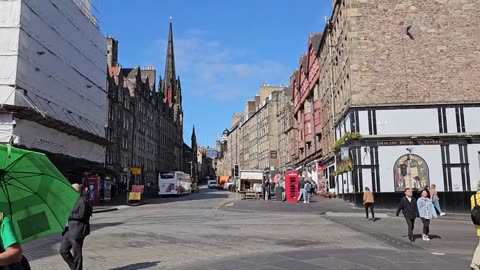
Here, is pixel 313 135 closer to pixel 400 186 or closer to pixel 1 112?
pixel 400 186

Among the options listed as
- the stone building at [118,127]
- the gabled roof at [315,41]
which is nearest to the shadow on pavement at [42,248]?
the gabled roof at [315,41]

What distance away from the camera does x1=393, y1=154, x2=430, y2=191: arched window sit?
28.2 metres

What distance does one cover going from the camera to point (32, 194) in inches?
161

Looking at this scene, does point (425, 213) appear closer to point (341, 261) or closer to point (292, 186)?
point (341, 261)

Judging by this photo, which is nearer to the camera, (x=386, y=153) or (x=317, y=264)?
(x=317, y=264)

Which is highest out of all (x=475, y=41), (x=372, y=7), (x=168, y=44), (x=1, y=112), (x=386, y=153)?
(x=168, y=44)

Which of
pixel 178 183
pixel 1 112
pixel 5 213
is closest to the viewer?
pixel 5 213

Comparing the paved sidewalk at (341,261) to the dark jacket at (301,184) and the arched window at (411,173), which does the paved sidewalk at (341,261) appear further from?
the dark jacket at (301,184)

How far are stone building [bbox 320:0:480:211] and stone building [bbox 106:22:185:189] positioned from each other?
2435cm

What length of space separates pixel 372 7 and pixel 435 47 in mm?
4798

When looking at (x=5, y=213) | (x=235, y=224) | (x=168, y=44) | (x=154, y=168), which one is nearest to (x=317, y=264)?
(x=5, y=213)

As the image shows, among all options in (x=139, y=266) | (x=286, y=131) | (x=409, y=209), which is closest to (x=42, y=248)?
(x=139, y=266)

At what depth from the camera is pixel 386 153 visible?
1125 inches

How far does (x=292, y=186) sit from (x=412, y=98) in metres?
11.4
